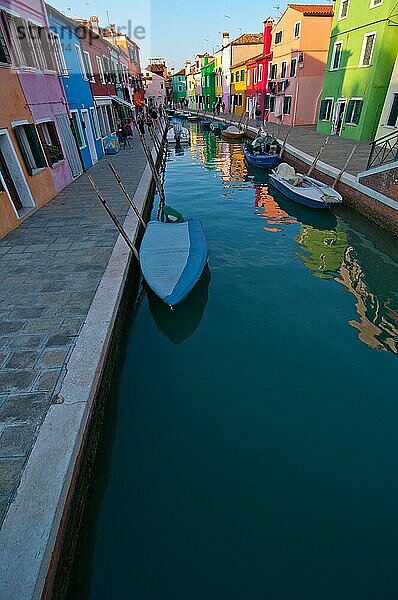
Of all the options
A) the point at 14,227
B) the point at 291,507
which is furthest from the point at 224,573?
the point at 14,227

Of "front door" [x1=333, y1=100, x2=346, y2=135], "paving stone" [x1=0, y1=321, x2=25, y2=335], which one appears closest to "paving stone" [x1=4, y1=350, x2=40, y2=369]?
"paving stone" [x1=0, y1=321, x2=25, y2=335]

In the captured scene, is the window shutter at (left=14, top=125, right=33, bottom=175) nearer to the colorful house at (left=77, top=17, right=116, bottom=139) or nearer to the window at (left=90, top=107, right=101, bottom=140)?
the window at (left=90, top=107, right=101, bottom=140)

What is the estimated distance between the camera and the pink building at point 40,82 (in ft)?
32.3

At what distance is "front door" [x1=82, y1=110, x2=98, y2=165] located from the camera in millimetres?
16648

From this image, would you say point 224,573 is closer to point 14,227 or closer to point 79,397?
point 79,397

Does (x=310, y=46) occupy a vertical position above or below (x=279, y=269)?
above

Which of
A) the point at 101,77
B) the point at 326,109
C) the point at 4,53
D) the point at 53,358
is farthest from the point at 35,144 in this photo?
the point at 326,109

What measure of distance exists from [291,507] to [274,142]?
2116 cm

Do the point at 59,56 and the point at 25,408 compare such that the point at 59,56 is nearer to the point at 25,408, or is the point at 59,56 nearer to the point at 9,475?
the point at 25,408

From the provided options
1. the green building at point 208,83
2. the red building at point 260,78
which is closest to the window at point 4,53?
the red building at point 260,78

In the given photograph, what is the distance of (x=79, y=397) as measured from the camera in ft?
13.2

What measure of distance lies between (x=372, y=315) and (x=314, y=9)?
2745 cm

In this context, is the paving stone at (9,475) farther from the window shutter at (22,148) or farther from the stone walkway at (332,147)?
the stone walkway at (332,147)

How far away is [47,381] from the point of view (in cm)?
430
